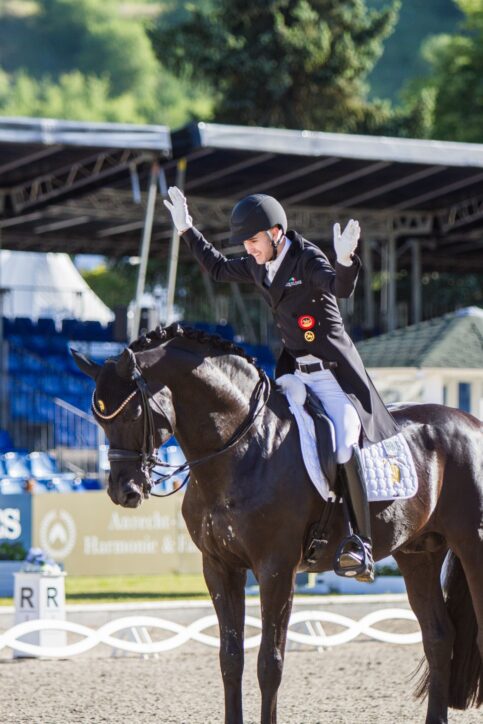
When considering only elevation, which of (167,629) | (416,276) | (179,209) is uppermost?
(416,276)

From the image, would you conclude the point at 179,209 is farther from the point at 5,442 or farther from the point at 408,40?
the point at 408,40

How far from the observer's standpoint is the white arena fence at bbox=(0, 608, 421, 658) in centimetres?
957

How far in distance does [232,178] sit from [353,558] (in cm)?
1667

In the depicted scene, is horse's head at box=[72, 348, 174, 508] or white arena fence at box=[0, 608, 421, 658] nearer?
horse's head at box=[72, 348, 174, 508]

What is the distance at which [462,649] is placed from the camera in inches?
272

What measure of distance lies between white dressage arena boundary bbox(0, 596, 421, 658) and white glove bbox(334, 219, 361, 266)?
15.8 ft

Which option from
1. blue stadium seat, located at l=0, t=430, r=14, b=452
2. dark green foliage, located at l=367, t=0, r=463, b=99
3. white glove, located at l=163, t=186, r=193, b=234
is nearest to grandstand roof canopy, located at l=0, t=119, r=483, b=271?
blue stadium seat, located at l=0, t=430, r=14, b=452

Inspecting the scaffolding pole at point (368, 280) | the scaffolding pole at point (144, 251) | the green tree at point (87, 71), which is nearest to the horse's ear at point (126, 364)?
the scaffolding pole at point (144, 251)

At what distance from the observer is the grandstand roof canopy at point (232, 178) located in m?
18.5

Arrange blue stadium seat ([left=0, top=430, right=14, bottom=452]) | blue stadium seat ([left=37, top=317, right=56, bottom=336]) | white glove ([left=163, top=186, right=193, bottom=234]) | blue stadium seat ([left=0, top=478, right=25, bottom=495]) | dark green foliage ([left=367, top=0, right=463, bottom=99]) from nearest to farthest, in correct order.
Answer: white glove ([left=163, top=186, right=193, bottom=234]), blue stadium seat ([left=0, top=478, right=25, bottom=495]), blue stadium seat ([left=0, top=430, right=14, bottom=452]), blue stadium seat ([left=37, top=317, right=56, bottom=336]), dark green foliage ([left=367, top=0, right=463, bottom=99])

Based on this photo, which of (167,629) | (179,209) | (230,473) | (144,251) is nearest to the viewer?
(230,473)

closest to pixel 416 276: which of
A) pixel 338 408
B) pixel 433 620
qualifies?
pixel 433 620

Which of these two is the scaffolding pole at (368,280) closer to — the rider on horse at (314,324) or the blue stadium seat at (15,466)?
the blue stadium seat at (15,466)

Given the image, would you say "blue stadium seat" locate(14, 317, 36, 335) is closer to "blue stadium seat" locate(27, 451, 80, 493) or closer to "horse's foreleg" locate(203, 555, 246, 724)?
"blue stadium seat" locate(27, 451, 80, 493)
